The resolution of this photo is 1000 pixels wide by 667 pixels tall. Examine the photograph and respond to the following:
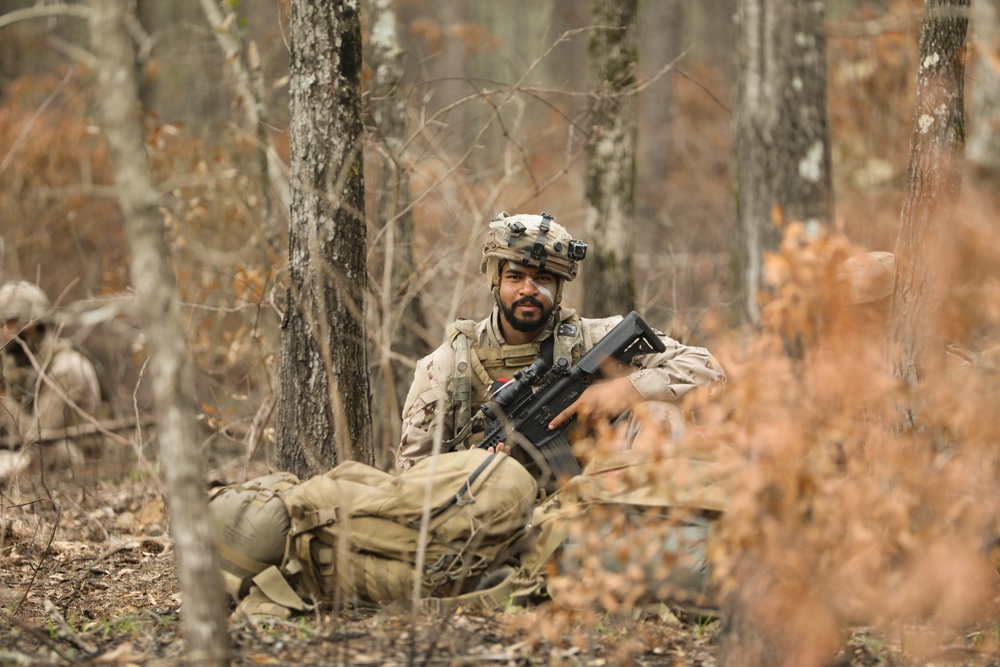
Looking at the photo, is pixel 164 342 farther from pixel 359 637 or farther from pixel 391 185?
pixel 391 185

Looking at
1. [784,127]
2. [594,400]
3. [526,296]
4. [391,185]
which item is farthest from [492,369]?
[784,127]

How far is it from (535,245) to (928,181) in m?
1.68

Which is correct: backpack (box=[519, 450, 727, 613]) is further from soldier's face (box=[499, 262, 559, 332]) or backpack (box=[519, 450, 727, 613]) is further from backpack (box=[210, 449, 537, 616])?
soldier's face (box=[499, 262, 559, 332])

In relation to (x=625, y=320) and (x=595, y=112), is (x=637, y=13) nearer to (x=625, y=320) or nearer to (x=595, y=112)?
(x=595, y=112)

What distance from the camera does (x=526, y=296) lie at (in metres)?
4.71

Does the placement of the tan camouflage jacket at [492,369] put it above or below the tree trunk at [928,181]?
below

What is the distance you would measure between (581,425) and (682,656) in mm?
1183

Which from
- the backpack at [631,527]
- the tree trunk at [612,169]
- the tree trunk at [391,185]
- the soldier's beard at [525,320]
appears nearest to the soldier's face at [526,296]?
the soldier's beard at [525,320]

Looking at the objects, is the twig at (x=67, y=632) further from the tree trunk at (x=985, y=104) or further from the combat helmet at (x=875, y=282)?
the tree trunk at (x=985, y=104)

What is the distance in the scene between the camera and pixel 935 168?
3707 millimetres

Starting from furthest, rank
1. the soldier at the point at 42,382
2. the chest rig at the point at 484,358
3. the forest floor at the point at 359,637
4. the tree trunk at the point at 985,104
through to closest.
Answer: the soldier at the point at 42,382
the chest rig at the point at 484,358
the tree trunk at the point at 985,104
the forest floor at the point at 359,637

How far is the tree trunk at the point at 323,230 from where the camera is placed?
4.12 m

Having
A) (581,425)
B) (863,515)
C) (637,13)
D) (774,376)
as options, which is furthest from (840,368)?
(637,13)

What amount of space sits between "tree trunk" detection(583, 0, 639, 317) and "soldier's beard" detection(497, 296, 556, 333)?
74.5 inches
